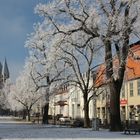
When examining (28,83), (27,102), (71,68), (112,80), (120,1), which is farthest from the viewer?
(27,102)

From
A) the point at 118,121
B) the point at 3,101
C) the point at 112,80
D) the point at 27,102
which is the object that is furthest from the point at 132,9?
the point at 3,101

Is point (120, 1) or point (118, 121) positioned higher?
point (120, 1)

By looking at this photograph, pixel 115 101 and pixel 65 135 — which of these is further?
pixel 115 101

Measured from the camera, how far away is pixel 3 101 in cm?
15150

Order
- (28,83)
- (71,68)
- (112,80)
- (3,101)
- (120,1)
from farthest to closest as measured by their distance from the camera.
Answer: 1. (3,101)
2. (28,83)
3. (71,68)
4. (112,80)
5. (120,1)

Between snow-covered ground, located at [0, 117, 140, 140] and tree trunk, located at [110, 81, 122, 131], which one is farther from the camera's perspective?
tree trunk, located at [110, 81, 122, 131]

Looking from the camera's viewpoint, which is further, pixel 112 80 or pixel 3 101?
pixel 3 101

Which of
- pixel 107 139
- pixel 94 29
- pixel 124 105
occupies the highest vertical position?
pixel 94 29

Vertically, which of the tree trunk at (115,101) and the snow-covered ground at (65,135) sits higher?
the tree trunk at (115,101)

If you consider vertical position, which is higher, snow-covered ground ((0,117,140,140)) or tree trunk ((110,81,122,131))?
tree trunk ((110,81,122,131))

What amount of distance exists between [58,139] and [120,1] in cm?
1388

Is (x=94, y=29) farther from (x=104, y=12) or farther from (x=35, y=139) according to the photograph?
(x=35, y=139)

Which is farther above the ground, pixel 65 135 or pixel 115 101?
pixel 115 101

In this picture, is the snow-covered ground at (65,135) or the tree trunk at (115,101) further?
the tree trunk at (115,101)
